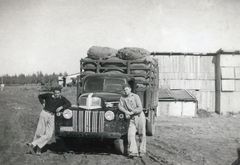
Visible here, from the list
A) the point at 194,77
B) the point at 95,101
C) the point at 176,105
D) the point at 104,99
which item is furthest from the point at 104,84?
the point at 194,77

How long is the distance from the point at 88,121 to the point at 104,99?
1.20 m

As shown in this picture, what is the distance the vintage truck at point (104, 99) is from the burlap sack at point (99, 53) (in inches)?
7.7

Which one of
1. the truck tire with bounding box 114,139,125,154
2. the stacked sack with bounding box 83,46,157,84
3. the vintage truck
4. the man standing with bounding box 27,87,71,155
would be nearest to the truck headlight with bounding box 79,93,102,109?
the vintage truck

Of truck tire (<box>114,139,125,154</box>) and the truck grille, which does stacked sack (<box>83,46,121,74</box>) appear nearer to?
the truck grille

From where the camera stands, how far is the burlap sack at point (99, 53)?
1245 cm

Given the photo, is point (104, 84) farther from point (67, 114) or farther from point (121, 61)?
point (67, 114)

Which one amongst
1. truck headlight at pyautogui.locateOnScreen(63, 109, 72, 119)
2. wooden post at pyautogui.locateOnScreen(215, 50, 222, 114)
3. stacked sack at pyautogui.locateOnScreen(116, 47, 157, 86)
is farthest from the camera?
wooden post at pyautogui.locateOnScreen(215, 50, 222, 114)

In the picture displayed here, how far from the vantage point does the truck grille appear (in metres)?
8.93

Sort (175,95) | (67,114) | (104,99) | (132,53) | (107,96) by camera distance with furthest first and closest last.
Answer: (175,95) < (132,53) < (107,96) < (104,99) < (67,114)

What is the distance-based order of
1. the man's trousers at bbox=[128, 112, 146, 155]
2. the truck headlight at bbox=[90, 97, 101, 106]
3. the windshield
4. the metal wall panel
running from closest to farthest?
the man's trousers at bbox=[128, 112, 146, 155] → the truck headlight at bbox=[90, 97, 101, 106] → the windshield → the metal wall panel

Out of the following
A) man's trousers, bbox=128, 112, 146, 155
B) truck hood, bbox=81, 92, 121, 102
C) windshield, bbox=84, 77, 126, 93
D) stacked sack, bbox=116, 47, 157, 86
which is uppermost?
stacked sack, bbox=116, 47, 157, 86

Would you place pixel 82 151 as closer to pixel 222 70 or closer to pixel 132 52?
pixel 132 52

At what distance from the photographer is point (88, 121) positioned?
8953 millimetres

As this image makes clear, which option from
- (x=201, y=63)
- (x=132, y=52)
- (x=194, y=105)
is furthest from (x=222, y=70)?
(x=132, y=52)
